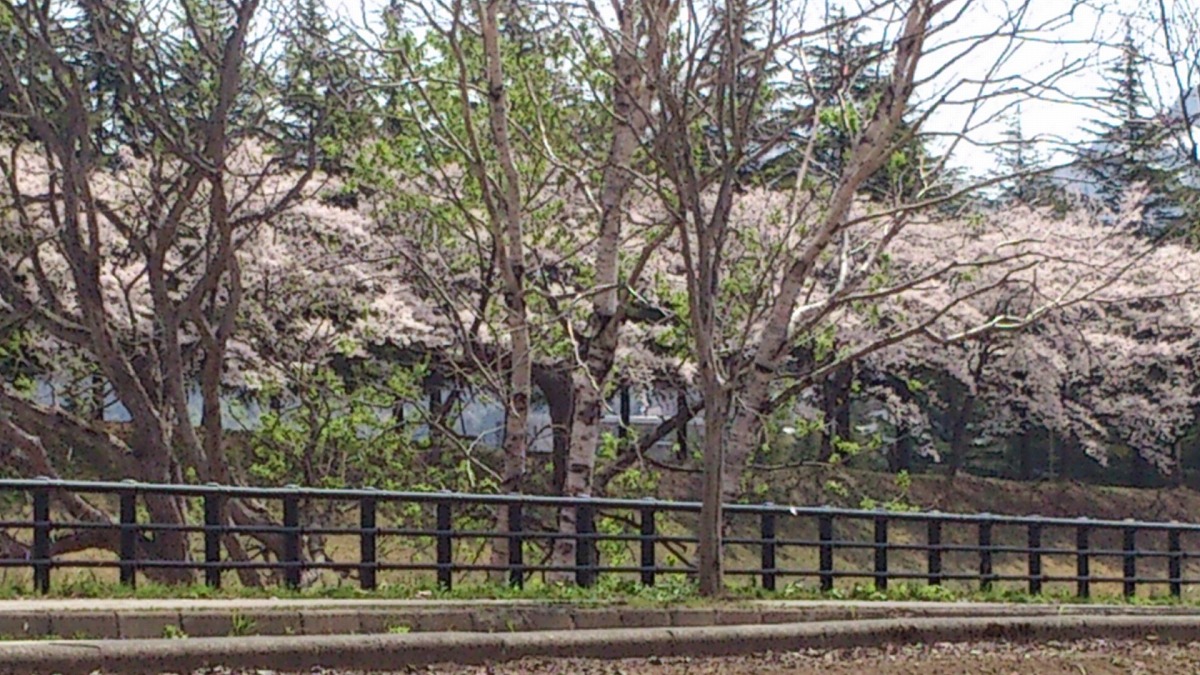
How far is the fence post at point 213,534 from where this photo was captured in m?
13.3

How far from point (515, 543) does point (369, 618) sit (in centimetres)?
453

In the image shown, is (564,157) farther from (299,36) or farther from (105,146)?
(105,146)

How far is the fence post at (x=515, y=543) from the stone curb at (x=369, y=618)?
2659 mm

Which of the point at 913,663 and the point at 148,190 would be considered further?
Result: the point at 148,190

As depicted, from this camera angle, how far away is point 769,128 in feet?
66.6

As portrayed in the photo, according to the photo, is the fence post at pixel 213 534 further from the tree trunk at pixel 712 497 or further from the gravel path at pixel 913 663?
the gravel path at pixel 913 663

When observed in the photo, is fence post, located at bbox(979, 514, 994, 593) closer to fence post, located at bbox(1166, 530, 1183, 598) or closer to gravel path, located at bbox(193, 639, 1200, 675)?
fence post, located at bbox(1166, 530, 1183, 598)

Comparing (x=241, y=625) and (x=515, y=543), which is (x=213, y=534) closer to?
(x=515, y=543)

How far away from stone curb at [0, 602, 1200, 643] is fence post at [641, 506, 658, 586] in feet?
6.98

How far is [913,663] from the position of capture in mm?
10141

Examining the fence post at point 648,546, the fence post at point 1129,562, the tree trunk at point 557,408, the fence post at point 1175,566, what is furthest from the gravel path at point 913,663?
the tree trunk at point 557,408

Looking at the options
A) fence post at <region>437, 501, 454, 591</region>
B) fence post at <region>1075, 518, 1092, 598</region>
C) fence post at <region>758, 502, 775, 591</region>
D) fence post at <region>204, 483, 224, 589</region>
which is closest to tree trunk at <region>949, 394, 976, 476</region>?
fence post at <region>1075, 518, 1092, 598</region>

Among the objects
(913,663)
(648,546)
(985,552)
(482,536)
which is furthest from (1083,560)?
(913,663)

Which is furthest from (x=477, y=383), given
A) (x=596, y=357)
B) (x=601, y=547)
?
(x=596, y=357)
